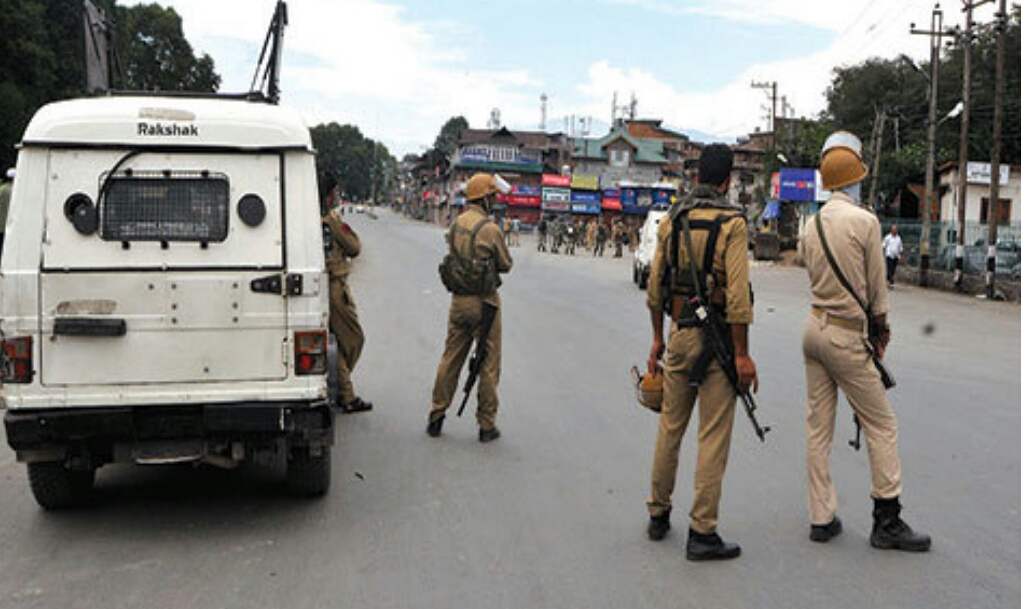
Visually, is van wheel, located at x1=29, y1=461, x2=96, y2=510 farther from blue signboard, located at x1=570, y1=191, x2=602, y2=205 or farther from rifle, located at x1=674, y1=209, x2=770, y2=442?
blue signboard, located at x1=570, y1=191, x2=602, y2=205

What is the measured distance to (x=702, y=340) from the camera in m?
4.67

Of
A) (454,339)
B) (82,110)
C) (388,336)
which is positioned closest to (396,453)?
(454,339)

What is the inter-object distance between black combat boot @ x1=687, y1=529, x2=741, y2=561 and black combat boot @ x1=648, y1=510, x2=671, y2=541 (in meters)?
0.27

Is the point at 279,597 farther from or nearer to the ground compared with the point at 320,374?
nearer to the ground

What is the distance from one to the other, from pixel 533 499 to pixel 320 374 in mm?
1507

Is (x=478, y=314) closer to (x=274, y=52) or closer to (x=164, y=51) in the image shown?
(x=274, y=52)

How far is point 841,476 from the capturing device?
6.20 m

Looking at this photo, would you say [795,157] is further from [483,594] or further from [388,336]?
[483,594]

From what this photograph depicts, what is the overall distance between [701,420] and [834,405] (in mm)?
774

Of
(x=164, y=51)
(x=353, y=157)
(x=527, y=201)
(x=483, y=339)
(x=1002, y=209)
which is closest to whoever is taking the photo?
(x=483, y=339)

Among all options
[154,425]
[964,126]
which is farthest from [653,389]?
[964,126]

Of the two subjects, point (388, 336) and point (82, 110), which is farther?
point (388, 336)

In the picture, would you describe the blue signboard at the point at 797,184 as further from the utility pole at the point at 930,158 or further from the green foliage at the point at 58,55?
the green foliage at the point at 58,55

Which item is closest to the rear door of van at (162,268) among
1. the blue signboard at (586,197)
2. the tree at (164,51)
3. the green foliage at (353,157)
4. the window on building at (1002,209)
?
the window on building at (1002,209)
